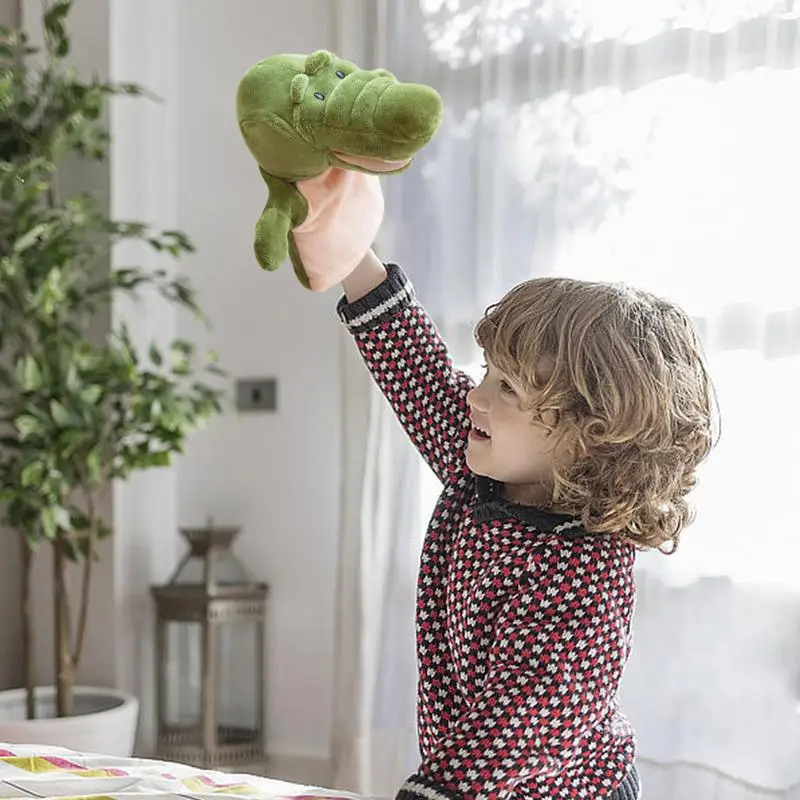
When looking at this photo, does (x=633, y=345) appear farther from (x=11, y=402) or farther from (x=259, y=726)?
(x=259, y=726)

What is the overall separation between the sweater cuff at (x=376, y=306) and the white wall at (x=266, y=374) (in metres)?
1.80

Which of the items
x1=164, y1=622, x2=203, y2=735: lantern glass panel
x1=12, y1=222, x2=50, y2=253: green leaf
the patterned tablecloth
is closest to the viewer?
the patterned tablecloth

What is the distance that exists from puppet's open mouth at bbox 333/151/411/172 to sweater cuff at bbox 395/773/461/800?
641 millimetres

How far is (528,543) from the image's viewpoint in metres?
1.36

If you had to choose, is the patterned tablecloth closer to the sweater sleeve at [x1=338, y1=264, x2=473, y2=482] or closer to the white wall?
the sweater sleeve at [x1=338, y1=264, x2=473, y2=482]

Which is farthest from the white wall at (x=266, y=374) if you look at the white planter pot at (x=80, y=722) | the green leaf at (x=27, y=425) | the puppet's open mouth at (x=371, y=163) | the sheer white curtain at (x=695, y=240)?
the puppet's open mouth at (x=371, y=163)

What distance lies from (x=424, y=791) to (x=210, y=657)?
2076 millimetres

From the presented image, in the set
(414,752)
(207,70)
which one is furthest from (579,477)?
(207,70)

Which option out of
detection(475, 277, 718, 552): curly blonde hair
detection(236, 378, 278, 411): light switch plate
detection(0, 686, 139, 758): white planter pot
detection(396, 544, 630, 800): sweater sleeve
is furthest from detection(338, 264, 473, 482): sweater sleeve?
detection(236, 378, 278, 411): light switch plate

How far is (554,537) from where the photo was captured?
1362 millimetres

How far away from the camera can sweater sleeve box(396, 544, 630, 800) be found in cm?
124

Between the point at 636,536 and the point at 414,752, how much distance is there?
1.83 metres

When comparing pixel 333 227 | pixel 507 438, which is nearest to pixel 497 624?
pixel 507 438

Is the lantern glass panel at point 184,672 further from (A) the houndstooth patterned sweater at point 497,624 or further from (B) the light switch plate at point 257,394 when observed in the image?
(A) the houndstooth patterned sweater at point 497,624
